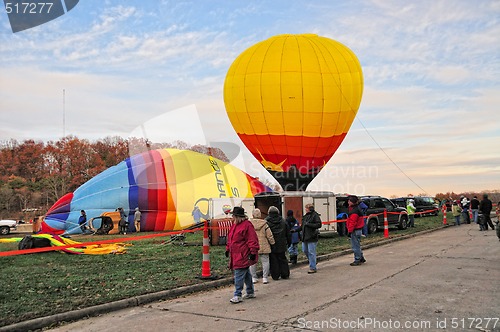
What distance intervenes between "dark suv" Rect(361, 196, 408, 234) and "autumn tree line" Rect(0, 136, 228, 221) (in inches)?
1747

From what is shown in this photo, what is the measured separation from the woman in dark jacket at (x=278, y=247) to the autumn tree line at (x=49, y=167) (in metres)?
54.5

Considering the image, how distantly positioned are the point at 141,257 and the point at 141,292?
593 cm

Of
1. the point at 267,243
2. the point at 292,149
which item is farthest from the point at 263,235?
the point at 292,149

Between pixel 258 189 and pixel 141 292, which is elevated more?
pixel 258 189

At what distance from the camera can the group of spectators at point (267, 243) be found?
872 centimetres

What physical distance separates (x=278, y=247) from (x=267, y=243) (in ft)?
1.83

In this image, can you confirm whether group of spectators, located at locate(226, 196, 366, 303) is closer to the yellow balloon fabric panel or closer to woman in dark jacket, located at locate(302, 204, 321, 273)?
woman in dark jacket, located at locate(302, 204, 321, 273)

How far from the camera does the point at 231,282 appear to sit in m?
10.7

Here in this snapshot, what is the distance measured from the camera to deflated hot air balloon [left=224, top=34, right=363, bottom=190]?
23.7 meters

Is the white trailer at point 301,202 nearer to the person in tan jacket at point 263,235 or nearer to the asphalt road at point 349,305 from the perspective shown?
the asphalt road at point 349,305

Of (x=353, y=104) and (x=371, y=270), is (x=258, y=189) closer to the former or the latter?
(x=353, y=104)

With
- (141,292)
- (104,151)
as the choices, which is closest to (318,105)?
(141,292)

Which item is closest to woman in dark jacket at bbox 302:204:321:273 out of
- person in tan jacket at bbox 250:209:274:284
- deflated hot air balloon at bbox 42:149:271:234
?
person in tan jacket at bbox 250:209:274:284

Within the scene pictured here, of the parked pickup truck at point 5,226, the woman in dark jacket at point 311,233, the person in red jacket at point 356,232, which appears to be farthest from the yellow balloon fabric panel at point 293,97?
the parked pickup truck at point 5,226
